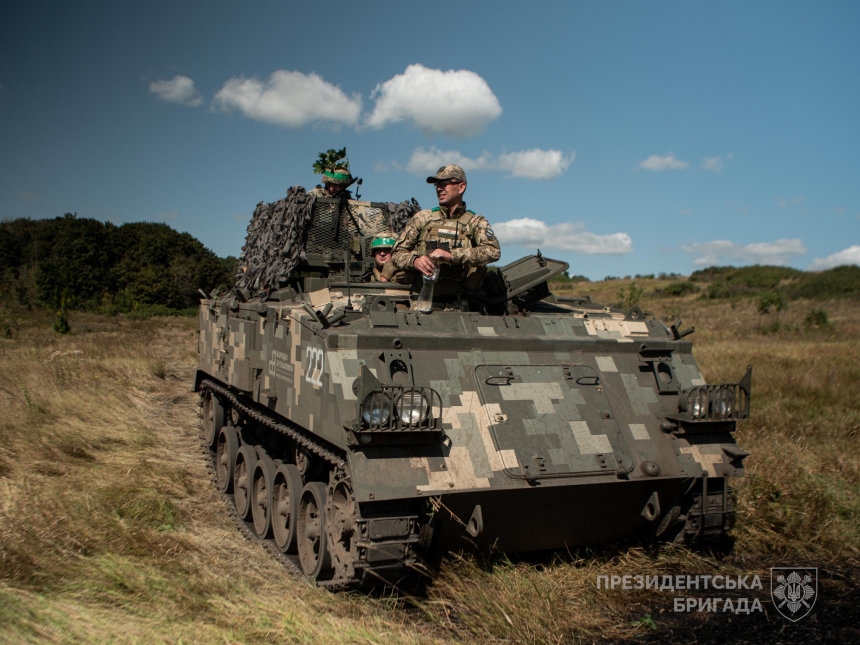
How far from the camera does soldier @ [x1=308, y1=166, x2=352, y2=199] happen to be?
9.19m

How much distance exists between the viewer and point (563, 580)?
5.35 m

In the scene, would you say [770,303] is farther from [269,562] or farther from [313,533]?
[313,533]

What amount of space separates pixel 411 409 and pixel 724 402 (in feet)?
8.01

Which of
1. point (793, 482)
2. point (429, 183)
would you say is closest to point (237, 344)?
point (429, 183)

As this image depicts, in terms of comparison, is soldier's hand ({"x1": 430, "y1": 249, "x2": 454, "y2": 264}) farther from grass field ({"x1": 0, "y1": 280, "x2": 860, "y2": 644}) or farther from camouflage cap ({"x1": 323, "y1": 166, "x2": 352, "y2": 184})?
camouflage cap ({"x1": 323, "y1": 166, "x2": 352, "y2": 184})

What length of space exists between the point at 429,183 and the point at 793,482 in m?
4.46

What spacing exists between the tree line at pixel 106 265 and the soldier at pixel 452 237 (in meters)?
28.1

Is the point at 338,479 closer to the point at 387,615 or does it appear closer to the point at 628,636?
the point at 387,615

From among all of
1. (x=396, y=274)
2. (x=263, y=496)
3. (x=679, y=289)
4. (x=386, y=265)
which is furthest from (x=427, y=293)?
(x=679, y=289)

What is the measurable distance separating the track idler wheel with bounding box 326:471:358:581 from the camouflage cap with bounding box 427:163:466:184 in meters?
2.79

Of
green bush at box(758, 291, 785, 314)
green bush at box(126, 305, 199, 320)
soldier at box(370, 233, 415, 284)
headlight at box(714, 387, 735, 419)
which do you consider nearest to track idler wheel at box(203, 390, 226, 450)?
soldier at box(370, 233, 415, 284)

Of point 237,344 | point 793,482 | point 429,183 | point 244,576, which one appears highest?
point 429,183

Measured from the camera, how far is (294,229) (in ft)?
28.8

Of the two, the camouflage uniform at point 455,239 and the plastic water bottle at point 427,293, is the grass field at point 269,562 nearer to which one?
the plastic water bottle at point 427,293
